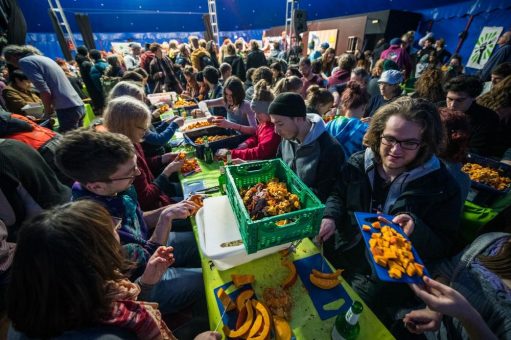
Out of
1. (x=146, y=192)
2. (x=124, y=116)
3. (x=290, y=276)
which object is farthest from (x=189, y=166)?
(x=290, y=276)

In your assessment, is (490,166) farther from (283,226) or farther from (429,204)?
(283,226)

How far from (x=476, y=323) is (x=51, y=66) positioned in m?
6.62

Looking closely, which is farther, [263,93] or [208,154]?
[263,93]

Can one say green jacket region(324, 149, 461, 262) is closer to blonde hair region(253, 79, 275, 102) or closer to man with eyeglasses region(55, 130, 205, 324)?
man with eyeglasses region(55, 130, 205, 324)

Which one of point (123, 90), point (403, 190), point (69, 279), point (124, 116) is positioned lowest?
point (403, 190)

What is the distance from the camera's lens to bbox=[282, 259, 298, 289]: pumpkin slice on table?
4.67 ft

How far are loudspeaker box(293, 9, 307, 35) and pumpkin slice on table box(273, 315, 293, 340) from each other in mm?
10726

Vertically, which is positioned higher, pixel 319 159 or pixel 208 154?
pixel 319 159

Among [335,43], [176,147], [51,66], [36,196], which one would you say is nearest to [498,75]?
[176,147]

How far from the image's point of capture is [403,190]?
1.73 m

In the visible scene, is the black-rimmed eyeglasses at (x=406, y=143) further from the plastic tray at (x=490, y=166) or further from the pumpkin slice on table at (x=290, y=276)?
the plastic tray at (x=490, y=166)

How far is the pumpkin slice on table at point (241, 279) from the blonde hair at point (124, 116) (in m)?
2.10

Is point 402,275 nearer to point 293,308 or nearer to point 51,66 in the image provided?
point 293,308

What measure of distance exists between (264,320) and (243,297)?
191mm
